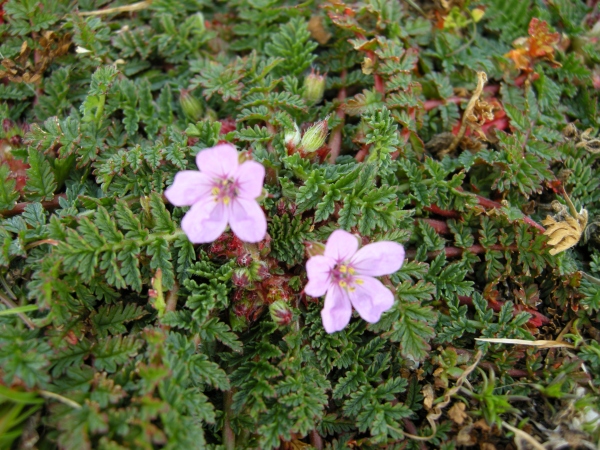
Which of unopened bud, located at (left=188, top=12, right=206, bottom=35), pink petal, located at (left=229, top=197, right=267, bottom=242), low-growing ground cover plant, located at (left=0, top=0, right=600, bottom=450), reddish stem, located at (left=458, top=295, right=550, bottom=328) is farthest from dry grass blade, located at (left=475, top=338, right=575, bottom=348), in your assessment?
unopened bud, located at (left=188, top=12, right=206, bottom=35)

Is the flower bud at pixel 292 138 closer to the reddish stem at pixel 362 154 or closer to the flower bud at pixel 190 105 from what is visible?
the reddish stem at pixel 362 154

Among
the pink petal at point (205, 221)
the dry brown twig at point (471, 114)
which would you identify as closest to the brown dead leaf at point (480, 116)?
the dry brown twig at point (471, 114)

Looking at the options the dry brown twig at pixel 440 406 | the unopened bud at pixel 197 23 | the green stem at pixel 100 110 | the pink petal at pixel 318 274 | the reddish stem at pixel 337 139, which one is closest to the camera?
the pink petal at pixel 318 274

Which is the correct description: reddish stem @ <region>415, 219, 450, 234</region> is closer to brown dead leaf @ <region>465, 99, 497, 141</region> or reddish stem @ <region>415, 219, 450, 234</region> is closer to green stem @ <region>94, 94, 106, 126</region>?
brown dead leaf @ <region>465, 99, 497, 141</region>

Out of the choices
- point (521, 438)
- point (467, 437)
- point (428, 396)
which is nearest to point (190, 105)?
point (428, 396)

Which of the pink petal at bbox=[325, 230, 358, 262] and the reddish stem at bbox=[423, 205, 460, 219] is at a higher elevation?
the pink petal at bbox=[325, 230, 358, 262]

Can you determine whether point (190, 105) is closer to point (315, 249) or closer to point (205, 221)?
point (205, 221)

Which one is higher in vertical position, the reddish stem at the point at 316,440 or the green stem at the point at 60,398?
the green stem at the point at 60,398
